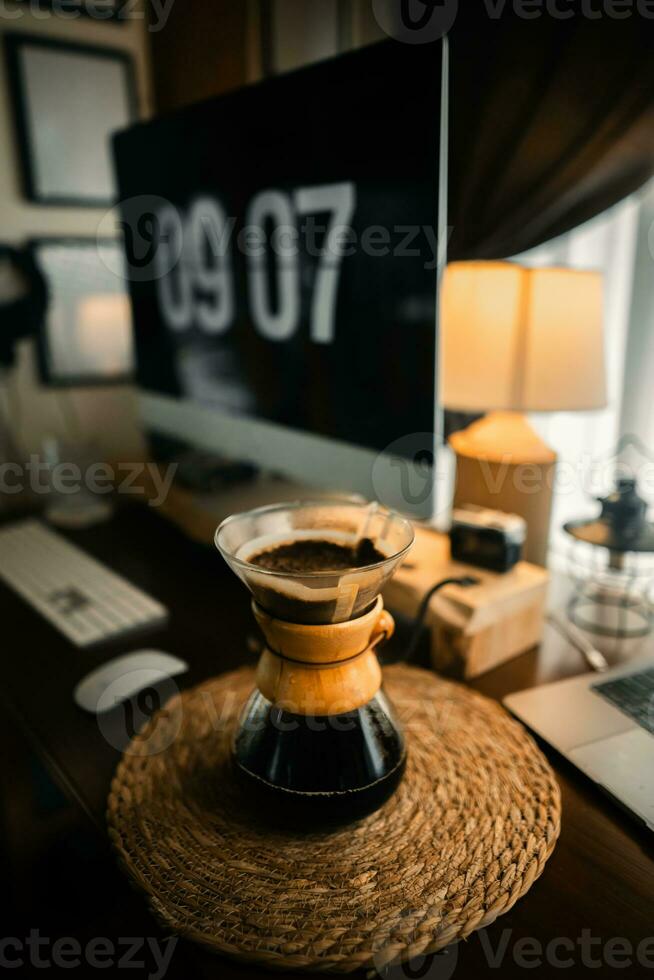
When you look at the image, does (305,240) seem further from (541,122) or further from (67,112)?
(67,112)

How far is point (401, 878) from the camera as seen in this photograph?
0.55m

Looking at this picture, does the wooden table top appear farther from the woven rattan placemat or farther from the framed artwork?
the framed artwork

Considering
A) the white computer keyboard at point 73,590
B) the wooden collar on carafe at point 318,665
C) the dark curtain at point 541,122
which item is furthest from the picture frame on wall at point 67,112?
the wooden collar on carafe at point 318,665

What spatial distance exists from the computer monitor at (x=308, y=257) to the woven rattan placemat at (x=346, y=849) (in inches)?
17.7

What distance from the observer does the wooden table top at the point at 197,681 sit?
1.63 feet

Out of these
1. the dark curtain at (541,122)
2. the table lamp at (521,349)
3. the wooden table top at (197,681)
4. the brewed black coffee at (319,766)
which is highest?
the dark curtain at (541,122)

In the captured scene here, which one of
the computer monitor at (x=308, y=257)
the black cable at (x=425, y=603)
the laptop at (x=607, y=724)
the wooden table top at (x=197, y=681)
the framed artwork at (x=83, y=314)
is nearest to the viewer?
the wooden table top at (x=197, y=681)

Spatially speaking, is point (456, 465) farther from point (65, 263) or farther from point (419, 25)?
point (65, 263)

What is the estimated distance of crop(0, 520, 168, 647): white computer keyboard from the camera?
3.26 ft

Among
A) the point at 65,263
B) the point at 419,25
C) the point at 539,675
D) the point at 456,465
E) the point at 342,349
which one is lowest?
the point at 539,675

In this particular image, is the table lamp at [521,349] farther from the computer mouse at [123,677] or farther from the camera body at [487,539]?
the computer mouse at [123,677]

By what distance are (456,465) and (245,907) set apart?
708 millimetres

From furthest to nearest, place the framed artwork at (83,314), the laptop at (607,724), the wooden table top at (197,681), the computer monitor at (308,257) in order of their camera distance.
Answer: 1. the framed artwork at (83,314)
2. the computer monitor at (308,257)
3. the laptop at (607,724)
4. the wooden table top at (197,681)

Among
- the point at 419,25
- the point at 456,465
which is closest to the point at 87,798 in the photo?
the point at 456,465
